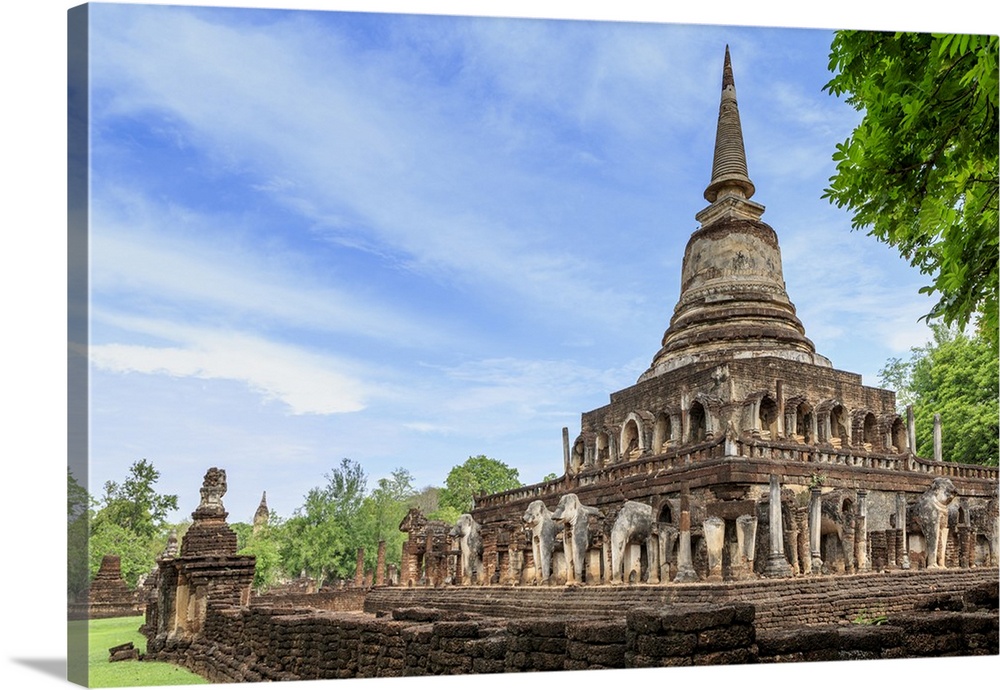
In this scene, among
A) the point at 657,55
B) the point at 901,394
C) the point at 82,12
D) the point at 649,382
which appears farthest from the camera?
the point at 901,394

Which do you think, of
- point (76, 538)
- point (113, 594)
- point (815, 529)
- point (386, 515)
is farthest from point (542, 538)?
point (386, 515)

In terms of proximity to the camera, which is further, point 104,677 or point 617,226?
point 617,226

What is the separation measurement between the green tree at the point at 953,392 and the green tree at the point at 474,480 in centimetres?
1658

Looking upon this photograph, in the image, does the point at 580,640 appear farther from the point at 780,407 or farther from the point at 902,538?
the point at 780,407

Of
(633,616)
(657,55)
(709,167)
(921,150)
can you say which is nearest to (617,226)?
(657,55)

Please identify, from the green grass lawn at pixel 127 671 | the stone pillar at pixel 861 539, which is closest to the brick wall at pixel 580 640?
the green grass lawn at pixel 127 671

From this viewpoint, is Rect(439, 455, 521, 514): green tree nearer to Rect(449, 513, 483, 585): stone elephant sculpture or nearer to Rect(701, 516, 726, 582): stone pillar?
Rect(449, 513, 483, 585): stone elephant sculpture

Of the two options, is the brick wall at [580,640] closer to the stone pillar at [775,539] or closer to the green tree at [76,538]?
the green tree at [76,538]

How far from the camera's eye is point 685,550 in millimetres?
12750

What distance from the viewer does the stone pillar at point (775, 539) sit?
12.8 metres

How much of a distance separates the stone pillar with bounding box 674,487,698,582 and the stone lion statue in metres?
4.35

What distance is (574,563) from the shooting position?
14391mm

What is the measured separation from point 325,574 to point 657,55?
77.1ft

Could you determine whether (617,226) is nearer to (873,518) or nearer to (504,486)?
(873,518)
